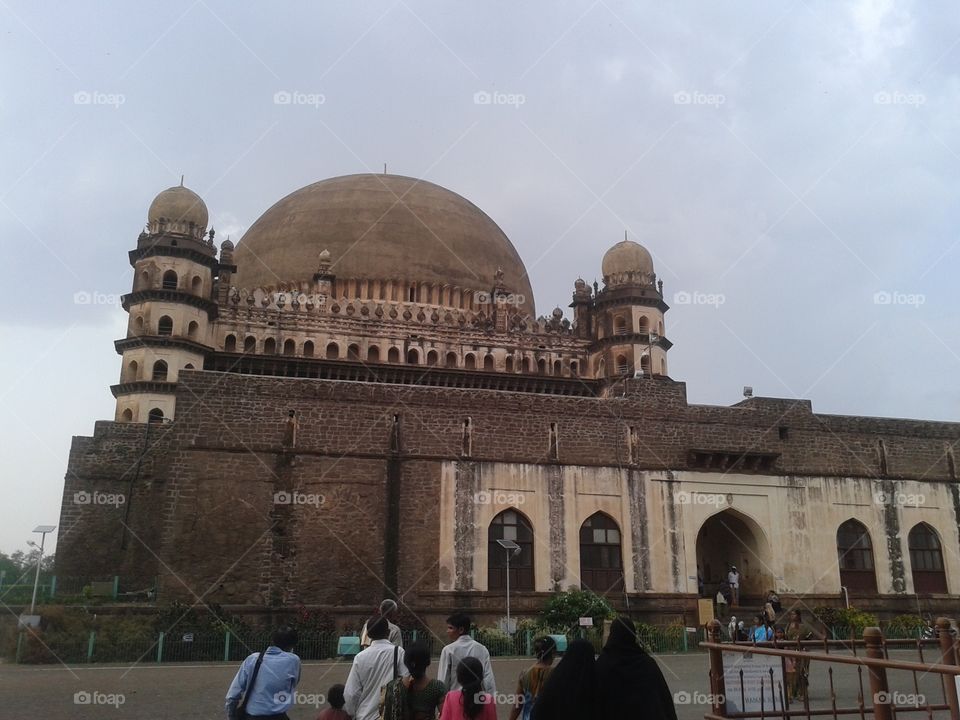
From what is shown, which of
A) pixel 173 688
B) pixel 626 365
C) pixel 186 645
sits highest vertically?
pixel 626 365

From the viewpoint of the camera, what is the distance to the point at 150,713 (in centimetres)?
1154

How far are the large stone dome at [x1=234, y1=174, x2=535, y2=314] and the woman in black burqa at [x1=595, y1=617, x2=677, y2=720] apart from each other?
3192cm

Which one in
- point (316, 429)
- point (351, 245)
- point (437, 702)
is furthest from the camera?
point (351, 245)

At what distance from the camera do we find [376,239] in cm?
3747

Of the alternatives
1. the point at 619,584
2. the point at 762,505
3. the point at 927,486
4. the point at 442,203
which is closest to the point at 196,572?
the point at 619,584

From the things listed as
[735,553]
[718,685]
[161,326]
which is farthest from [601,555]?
[161,326]

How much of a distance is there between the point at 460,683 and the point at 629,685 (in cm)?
158

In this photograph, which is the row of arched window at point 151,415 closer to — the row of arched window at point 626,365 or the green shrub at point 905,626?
the row of arched window at point 626,365

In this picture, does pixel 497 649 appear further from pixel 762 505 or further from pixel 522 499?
pixel 762 505

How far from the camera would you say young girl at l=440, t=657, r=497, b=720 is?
597 centimetres

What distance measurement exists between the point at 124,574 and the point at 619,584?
1403 centimetres

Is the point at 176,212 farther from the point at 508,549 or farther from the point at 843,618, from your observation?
the point at 843,618

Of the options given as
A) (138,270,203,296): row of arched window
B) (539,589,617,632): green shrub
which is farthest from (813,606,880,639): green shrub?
(138,270,203,296): row of arched window

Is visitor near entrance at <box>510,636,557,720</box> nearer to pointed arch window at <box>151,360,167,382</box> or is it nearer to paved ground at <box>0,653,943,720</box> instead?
paved ground at <box>0,653,943,720</box>
